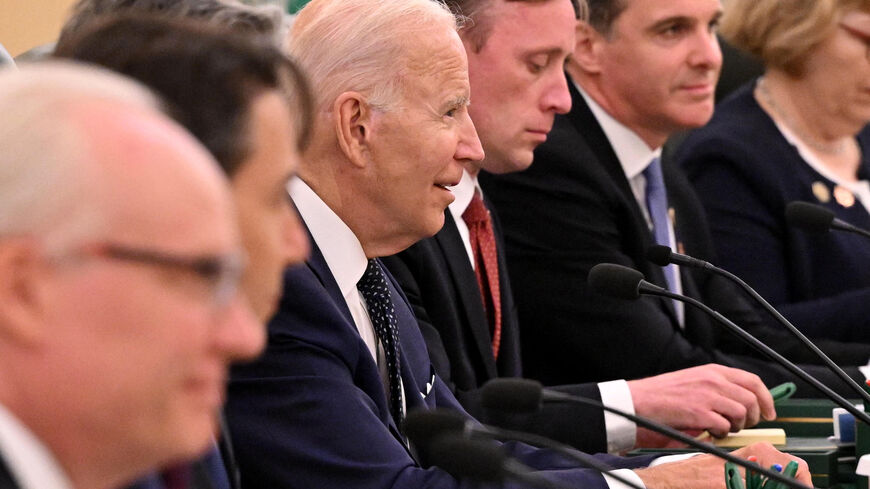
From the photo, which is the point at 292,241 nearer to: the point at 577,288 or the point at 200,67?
→ the point at 200,67

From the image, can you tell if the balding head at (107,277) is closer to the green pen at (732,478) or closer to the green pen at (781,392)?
the green pen at (732,478)

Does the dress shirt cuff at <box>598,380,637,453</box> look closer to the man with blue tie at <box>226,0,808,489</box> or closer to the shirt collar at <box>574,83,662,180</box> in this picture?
the man with blue tie at <box>226,0,808,489</box>

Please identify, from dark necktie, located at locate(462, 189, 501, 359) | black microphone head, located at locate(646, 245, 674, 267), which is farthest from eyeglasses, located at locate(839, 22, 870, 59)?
black microphone head, located at locate(646, 245, 674, 267)

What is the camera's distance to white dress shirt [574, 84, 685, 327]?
10.9 feet

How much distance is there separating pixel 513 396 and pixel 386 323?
0.52m

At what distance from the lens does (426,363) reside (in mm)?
2291

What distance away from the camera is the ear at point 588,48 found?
11.3 feet

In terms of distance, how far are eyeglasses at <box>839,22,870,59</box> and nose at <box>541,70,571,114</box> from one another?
1.38 m

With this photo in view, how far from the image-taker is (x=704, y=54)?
11.6 feet

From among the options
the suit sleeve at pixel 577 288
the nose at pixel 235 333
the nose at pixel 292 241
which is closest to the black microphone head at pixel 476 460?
the nose at pixel 292 241

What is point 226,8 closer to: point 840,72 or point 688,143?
point 688,143

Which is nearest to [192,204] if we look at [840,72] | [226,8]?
[226,8]

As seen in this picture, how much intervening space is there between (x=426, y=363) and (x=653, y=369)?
91cm

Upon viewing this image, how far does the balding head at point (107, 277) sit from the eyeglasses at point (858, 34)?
135 inches
